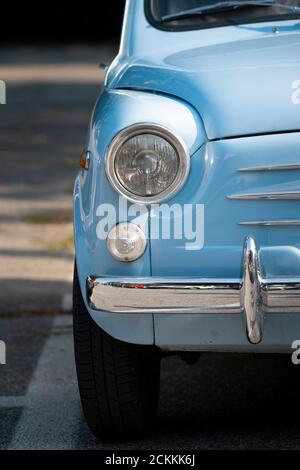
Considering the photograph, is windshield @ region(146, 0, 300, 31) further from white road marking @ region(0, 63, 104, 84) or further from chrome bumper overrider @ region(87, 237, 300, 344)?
white road marking @ region(0, 63, 104, 84)

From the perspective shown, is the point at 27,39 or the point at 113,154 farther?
the point at 27,39

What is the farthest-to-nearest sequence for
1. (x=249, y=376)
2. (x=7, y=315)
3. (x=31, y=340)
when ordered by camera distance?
(x=7, y=315) → (x=31, y=340) → (x=249, y=376)

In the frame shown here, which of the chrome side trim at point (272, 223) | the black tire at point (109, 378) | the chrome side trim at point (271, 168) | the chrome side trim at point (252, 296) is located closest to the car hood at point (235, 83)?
the chrome side trim at point (271, 168)

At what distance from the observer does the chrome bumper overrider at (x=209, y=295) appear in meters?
3.24

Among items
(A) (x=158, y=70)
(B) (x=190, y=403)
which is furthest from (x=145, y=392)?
(A) (x=158, y=70)

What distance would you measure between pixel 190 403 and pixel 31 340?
120 centimetres

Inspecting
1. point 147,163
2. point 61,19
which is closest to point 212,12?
point 147,163

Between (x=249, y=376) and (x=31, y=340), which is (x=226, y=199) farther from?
(x=31, y=340)

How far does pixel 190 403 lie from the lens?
4.18 meters

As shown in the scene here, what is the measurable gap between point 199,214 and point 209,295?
25 centimetres

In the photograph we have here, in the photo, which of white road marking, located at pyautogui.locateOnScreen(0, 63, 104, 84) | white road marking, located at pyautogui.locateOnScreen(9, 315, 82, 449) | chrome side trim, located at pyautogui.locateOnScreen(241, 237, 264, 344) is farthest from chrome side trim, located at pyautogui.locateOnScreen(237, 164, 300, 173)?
white road marking, located at pyautogui.locateOnScreen(0, 63, 104, 84)

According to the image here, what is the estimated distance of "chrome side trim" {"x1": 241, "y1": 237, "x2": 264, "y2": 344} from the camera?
323cm

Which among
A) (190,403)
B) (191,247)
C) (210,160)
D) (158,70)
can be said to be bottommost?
(190,403)

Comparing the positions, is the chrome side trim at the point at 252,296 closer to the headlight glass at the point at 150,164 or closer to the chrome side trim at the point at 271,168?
the chrome side trim at the point at 271,168
